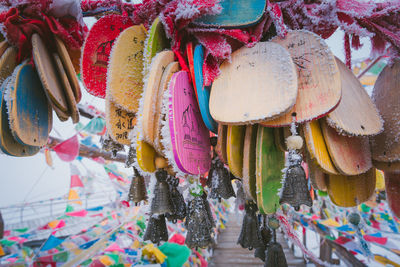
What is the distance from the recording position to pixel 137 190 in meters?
0.72

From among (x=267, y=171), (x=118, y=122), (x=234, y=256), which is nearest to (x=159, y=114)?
(x=118, y=122)

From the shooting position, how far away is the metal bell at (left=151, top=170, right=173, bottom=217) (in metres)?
0.55

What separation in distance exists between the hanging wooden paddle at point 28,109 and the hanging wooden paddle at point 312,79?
1.95ft

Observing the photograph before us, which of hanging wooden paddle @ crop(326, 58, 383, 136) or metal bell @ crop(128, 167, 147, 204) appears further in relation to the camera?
metal bell @ crop(128, 167, 147, 204)

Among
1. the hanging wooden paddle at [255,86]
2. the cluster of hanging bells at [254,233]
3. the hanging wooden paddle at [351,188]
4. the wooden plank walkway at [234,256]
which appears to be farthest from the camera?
the wooden plank walkway at [234,256]

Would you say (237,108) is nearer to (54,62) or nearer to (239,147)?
(239,147)

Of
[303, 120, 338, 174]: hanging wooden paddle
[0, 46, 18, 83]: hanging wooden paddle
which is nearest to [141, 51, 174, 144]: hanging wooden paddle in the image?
[303, 120, 338, 174]: hanging wooden paddle

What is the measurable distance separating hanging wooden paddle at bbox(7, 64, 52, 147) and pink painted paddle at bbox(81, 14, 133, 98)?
5.3 inches

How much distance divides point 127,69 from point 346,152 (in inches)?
22.6

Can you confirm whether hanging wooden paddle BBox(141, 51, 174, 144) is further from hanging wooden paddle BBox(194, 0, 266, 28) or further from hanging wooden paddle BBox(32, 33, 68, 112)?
hanging wooden paddle BBox(32, 33, 68, 112)

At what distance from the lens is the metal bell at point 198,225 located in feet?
1.84

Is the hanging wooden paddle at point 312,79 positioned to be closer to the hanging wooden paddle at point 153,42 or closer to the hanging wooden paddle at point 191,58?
the hanging wooden paddle at point 191,58

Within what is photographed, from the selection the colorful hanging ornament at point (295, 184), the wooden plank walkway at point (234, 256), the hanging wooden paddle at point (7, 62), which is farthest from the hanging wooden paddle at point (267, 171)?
the wooden plank walkway at point (234, 256)

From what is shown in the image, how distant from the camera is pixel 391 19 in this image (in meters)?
0.53
